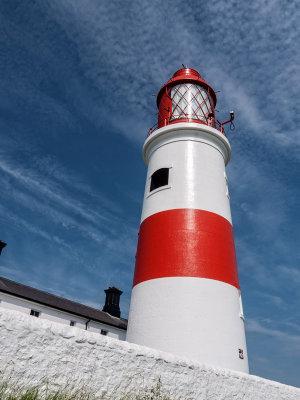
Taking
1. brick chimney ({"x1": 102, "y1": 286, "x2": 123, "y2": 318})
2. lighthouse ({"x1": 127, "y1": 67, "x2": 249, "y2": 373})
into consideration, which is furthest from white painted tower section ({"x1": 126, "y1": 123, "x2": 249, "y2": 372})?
brick chimney ({"x1": 102, "y1": 286, "x2": 123, "y2": 318})

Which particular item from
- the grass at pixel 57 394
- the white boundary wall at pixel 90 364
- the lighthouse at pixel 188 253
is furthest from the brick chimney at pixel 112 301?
the grass at pixel 57 394

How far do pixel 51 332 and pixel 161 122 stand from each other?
1005 centimetres

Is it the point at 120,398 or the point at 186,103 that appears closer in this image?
the point at 120,398

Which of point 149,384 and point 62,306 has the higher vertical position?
point 62,306

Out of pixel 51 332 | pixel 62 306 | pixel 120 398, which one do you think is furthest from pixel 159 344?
pixel 62 306

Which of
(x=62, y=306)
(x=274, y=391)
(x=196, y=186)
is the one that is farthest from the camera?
(x=62, y=306)

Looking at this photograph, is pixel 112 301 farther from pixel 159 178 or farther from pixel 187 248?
pixel 187 248

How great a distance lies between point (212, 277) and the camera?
28.3 ft

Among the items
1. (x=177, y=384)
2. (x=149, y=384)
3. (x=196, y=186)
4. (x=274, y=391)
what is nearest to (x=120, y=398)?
(x=149, y=384)

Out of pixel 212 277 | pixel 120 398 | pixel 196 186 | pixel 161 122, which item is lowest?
pixel 120 398

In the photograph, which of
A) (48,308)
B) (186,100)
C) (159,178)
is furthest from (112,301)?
(186,100)

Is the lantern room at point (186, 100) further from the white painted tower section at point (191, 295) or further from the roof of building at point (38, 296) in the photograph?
the roof of building at point (38, 296)

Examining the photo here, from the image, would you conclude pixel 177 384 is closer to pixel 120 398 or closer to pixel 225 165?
pixel 120 398

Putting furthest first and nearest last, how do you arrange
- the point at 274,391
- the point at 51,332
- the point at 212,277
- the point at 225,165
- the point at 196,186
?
the point at 225,165
the point at 196,186
the point at 212,277
the point at 274,391
the point at 51,332
